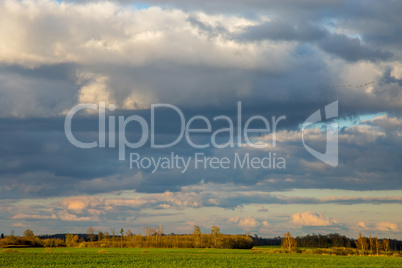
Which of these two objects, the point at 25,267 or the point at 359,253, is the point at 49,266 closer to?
the point at 25,267

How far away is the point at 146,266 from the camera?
75062mm

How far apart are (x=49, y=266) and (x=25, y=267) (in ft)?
14.5

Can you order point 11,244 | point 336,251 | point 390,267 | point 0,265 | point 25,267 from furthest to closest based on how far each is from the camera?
point 11,244 < point 336,251 < point 390,267 < point 0,265 < point 25,267

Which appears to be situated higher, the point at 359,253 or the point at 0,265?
the point at 0,265

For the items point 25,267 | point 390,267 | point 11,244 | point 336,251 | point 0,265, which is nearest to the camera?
point 25,267

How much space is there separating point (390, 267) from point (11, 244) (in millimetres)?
156172

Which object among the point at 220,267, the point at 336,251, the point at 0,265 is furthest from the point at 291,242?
the point at 0,265

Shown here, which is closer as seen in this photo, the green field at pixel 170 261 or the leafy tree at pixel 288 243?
the green field at pixel 170 261

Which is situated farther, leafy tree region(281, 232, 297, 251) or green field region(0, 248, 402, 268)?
leafy tree region(281, 232, 297, 251)

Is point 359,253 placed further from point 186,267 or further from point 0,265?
point 0,265

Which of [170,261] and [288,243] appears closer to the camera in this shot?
[170,261]

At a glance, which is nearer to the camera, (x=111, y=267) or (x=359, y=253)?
(x=111, y=267)

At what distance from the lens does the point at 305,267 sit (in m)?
80.4

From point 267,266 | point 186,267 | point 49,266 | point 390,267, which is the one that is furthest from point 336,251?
point 49,266
